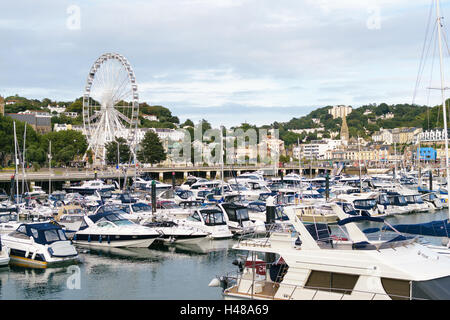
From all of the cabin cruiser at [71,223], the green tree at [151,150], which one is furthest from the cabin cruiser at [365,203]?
the green tree at [151,150]

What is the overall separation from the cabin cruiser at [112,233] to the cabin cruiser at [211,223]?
3.05 m

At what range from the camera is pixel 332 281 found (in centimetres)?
1485

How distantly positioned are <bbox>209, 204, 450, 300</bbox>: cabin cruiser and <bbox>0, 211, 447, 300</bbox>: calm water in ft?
14.3

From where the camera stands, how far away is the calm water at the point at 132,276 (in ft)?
70.9

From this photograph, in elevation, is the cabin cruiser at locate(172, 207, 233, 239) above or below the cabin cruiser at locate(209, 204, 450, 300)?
below

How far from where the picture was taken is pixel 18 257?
26.3 metres

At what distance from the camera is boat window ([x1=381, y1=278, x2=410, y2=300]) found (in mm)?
13820

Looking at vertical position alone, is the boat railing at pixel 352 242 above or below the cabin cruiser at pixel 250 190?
above

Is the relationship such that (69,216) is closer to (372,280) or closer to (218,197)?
(218,197)

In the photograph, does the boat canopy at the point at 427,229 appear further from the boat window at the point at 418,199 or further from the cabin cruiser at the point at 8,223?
the boat window at the point at 418,199

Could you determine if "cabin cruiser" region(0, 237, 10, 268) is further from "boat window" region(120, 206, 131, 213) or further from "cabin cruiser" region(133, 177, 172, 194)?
A: "cabin cruiser" region(133, 177, 172, 194)

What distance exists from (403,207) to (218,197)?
17563mm

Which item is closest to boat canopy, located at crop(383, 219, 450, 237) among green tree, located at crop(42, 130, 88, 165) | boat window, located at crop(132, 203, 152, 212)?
boat window, located at crop(132, 203, 152, 212)

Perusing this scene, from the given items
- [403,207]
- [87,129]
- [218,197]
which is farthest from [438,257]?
[87,129]
